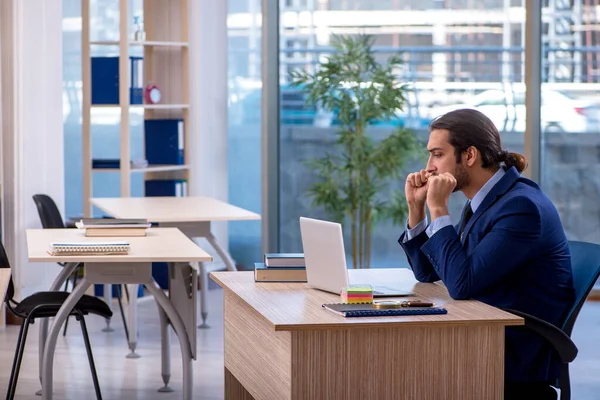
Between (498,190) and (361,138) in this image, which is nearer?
(498,190)

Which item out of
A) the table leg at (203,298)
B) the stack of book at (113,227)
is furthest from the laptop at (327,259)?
the table leg at (203,298)

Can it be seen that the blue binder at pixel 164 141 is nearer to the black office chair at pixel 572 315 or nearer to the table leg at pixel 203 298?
the table leg at pixel 203 298

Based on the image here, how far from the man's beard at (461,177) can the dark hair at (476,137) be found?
1.1 inches

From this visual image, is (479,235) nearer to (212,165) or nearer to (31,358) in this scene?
(31,358)

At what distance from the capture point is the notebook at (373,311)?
111 inches

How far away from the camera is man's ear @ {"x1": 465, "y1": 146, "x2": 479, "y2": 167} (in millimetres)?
3244

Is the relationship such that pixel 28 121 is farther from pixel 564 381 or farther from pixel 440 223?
pixel 564 381

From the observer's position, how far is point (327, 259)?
3207 millimetres

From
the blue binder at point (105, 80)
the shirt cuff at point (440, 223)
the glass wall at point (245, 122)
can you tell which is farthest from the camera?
the glass wall at point (245, 122)

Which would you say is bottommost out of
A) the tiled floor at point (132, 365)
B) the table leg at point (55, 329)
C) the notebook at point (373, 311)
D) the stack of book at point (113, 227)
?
the tiled floor at point (132, 365)

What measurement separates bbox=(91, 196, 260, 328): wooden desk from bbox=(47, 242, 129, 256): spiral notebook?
1387 mm

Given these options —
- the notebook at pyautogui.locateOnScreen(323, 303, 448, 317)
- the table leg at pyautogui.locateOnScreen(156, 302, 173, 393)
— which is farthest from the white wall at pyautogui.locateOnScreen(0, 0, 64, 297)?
the notebook at pyautogui.locateOnScreen(323, 303, 448, 317)

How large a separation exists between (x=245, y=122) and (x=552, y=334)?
18.6 ft

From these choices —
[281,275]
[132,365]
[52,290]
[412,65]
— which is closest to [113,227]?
[52,290]
